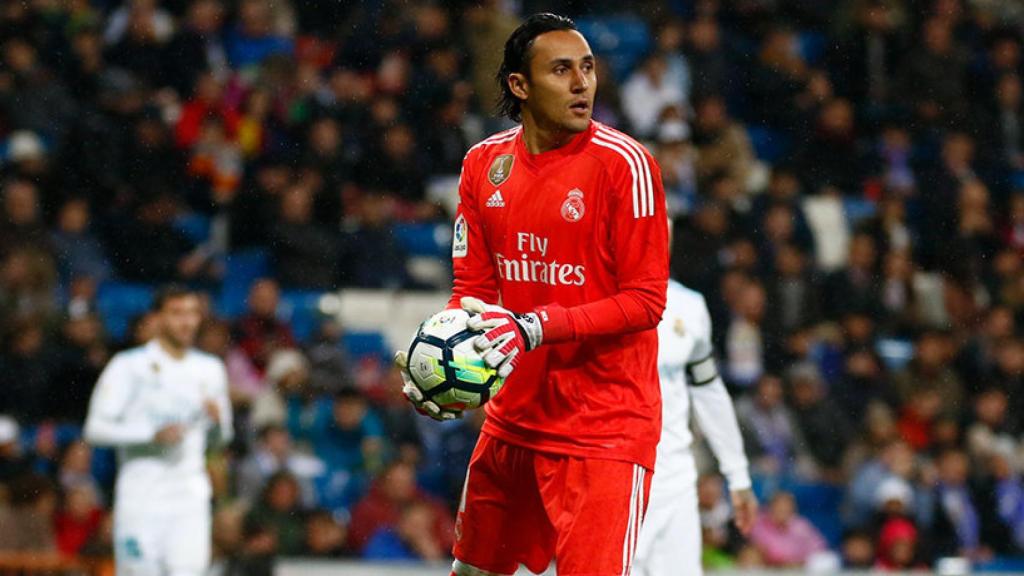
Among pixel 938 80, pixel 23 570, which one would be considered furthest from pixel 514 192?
pixel 938 80

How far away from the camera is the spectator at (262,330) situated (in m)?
12.0

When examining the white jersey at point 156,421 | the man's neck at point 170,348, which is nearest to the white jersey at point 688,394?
the white jersey at point 156,421

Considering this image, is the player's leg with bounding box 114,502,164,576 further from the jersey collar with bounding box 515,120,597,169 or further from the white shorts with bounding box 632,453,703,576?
the jersey collar with bounding box 515,120,597,169

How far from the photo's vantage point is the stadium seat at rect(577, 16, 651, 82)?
1553 centimetres

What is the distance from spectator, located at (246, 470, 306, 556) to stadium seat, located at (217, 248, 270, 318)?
237 cm

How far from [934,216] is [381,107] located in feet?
15.4

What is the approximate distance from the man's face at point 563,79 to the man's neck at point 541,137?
0.10 ft

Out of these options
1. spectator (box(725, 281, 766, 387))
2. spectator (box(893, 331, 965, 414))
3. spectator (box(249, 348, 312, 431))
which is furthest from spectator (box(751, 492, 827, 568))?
spectator (box(249, 348, 312, 431))

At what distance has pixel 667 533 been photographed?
664 cm

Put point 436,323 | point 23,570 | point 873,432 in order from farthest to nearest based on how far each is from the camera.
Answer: point 873,432, point 23,570, point 436,323

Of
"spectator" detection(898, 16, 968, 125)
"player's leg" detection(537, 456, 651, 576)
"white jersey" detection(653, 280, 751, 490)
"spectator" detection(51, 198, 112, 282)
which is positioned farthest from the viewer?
"spectator" detection(898, 16, 968, 125)

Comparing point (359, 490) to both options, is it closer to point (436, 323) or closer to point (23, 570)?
point (23, 570)

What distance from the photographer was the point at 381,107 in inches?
532

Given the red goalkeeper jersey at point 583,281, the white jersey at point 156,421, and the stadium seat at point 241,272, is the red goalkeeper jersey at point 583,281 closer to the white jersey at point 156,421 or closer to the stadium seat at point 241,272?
the white jersey at point 156,421
